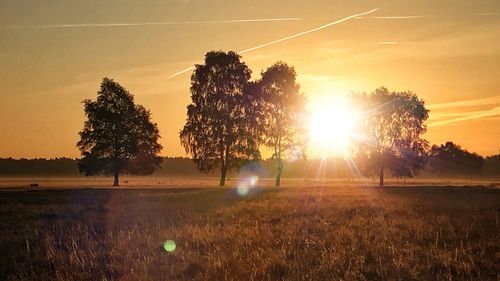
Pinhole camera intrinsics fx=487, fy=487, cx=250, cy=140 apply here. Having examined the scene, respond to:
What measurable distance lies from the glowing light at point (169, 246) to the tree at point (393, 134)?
66.3m

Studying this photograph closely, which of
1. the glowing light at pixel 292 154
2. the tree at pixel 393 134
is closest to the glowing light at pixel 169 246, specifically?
the glowing light at pixel 292 154

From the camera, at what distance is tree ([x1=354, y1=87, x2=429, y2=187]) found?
245 feet

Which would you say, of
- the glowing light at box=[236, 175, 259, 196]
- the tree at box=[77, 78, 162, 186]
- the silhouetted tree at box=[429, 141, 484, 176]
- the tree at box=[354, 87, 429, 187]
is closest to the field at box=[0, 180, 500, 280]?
the glowing light at box=[236, 175, 259, 196]

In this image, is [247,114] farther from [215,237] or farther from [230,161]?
[215,237]

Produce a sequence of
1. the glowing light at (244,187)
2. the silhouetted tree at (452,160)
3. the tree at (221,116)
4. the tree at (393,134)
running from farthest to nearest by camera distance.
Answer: the silhouetted tree at (452,160)
the tree at (393,134)
the tree at (221,116)
the glowing light at (244,187)

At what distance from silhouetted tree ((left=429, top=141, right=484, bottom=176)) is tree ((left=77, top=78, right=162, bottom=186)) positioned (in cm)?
12301

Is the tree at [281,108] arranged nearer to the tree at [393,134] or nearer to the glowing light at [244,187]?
the glowing light at [244,187]

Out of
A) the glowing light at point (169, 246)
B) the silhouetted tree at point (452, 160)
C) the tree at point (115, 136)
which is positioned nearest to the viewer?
the glowing light at point (169, 246)

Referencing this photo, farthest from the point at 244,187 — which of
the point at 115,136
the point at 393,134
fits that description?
the point at 393,134

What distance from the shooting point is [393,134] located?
76.3 meters

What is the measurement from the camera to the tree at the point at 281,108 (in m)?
64.1

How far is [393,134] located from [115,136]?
138ft

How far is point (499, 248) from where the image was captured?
11039 millimetres

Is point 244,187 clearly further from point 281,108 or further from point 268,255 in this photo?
point 268,255
